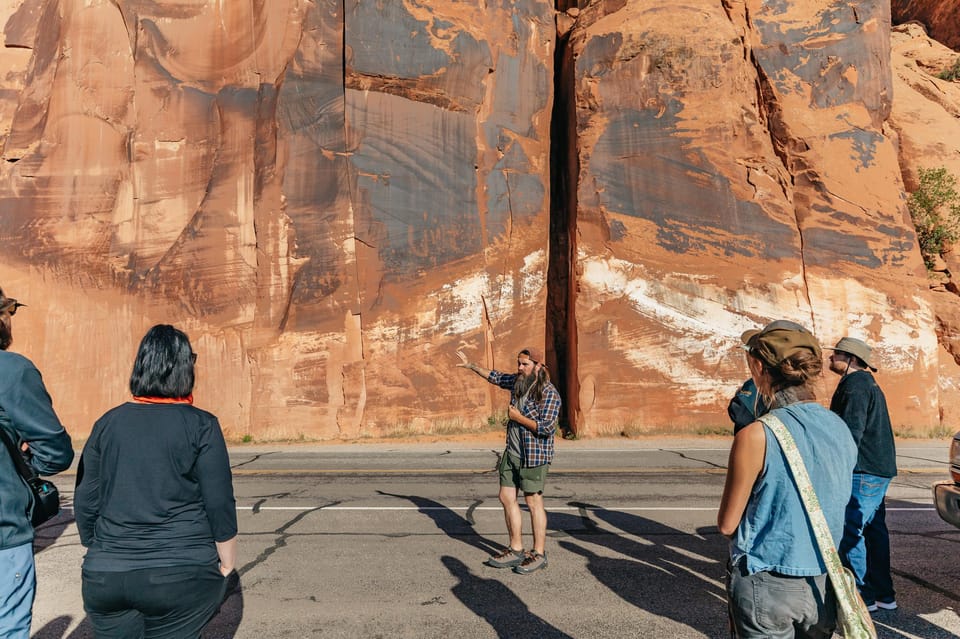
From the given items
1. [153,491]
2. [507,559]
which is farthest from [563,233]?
[153,491]

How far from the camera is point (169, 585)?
247cm

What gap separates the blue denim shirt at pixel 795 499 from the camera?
242 cm

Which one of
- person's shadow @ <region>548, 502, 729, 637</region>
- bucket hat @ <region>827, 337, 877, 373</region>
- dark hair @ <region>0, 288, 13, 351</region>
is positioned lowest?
person's shadow @ <region>548, 502, 729, 637</region>

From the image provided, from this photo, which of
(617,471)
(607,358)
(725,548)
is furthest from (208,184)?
(725,548)

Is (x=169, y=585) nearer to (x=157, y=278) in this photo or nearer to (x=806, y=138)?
(x=157, y=278)

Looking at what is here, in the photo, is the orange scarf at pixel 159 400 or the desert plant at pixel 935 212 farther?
the desert plant at pixel 935 212

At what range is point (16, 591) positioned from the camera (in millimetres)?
2699

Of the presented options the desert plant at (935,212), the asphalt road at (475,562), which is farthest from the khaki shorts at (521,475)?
the desert plant at (935,212)

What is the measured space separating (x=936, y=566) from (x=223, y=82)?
68.4 feet

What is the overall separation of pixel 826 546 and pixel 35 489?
333 centimetres

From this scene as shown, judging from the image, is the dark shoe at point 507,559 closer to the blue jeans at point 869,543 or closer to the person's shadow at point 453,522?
the person's shadow at point 453,522

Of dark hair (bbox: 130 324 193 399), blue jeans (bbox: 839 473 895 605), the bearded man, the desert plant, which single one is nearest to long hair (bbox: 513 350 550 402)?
the bearded man

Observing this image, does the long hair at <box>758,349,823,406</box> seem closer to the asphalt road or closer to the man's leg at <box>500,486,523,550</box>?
the asphalt road

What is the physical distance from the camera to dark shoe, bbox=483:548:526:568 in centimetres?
573
